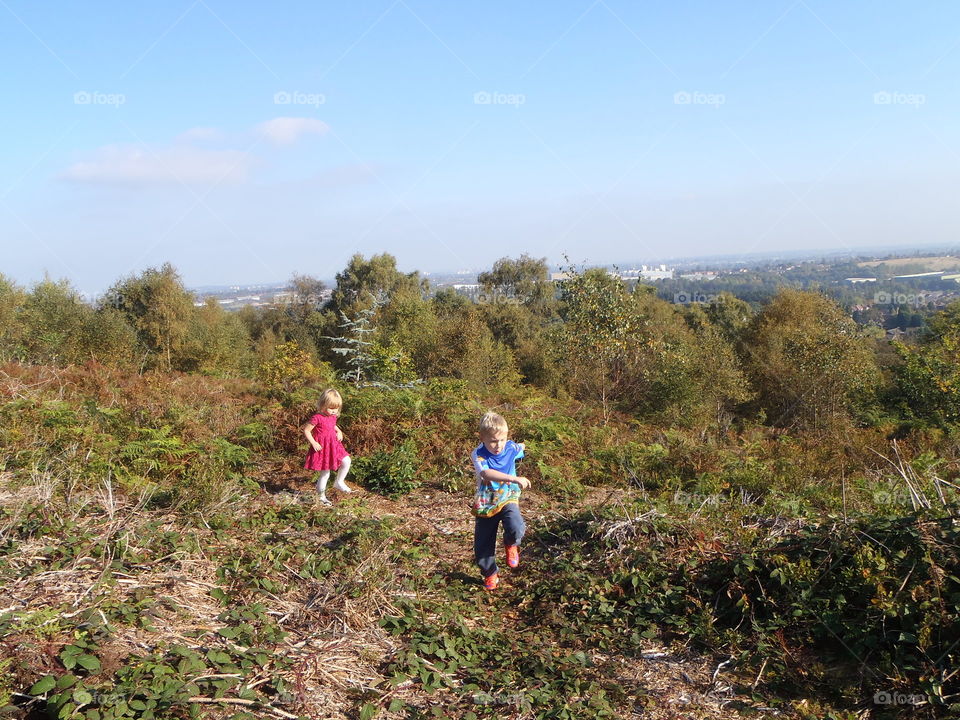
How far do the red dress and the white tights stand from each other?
2.1 inches

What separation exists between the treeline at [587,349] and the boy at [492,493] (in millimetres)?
6849

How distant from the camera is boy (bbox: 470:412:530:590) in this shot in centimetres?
509

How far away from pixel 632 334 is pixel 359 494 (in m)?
13.5

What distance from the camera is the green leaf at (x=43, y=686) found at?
2.94m

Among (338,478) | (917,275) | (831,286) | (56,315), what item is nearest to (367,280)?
(56,315)

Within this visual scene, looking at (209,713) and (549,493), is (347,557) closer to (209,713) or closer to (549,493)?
(209,713)

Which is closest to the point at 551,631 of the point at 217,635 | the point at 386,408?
the point at 217,635

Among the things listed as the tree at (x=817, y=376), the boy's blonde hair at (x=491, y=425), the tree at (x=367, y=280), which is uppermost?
the tree at (x=367, y=280)

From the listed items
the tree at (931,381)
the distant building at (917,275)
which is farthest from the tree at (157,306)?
the distant building at (917,275)

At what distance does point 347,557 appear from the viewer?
204 inches

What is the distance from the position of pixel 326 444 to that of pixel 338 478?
48 centimetres

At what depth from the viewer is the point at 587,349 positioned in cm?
1934

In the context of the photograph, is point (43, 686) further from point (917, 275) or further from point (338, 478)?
point (917, 275)

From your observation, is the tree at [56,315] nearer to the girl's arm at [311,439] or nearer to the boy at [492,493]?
the girl's arm at [311,439]
